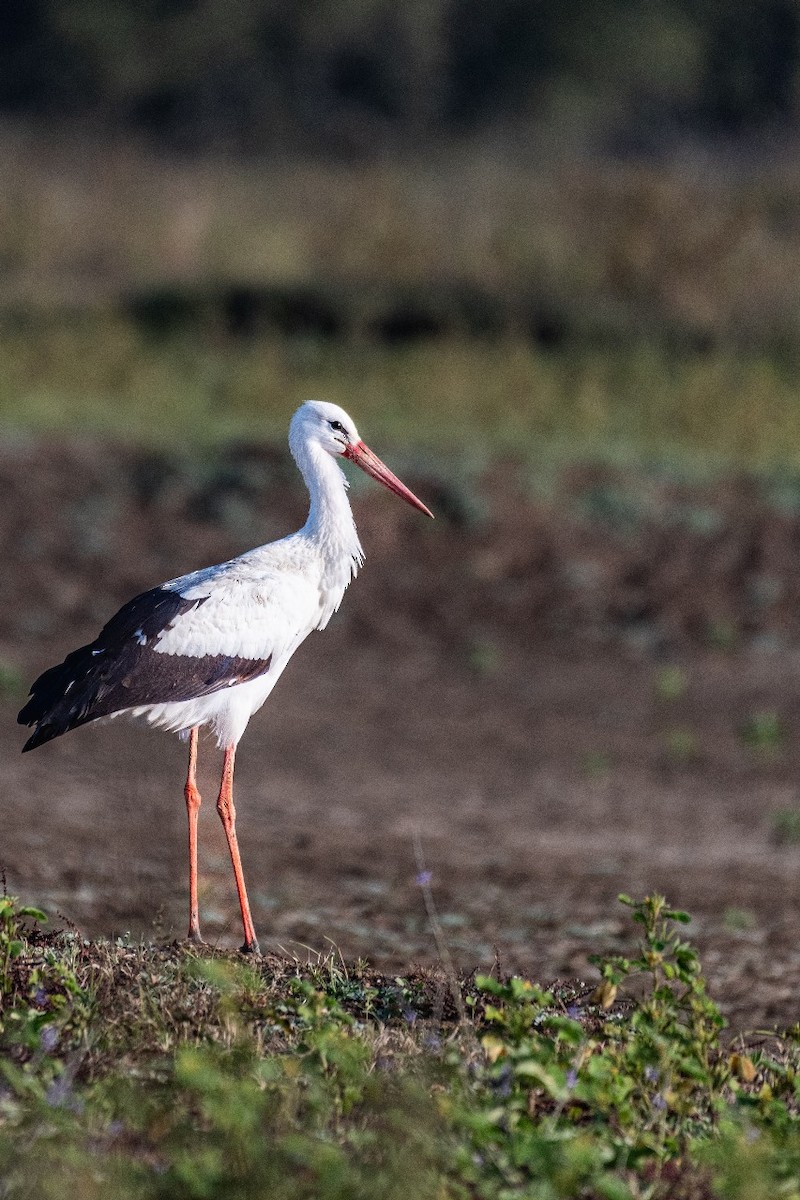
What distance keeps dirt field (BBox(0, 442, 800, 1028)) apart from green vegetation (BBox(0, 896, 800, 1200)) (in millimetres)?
319

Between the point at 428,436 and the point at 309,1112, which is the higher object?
the point at 309,1112

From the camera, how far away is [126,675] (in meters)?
5.59

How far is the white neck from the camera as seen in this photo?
594 centimetres

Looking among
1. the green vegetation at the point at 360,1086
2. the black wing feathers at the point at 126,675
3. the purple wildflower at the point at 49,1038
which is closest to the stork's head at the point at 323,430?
the black wing feathers at the point at 126,675

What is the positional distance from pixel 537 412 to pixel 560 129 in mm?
21335

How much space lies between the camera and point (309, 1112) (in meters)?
3.86

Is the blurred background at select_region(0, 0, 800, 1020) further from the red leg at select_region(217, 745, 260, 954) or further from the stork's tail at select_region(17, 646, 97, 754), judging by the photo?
the stork's tail at select_region(17, 646, 97, 754)

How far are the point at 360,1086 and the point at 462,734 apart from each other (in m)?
5.83

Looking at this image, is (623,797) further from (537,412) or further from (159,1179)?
(537,412)

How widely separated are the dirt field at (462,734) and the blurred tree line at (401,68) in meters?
21.5

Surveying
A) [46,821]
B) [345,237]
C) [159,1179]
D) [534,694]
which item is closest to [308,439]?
[46,821]

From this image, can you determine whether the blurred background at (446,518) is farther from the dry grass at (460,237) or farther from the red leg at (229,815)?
the red leg at (229,815)

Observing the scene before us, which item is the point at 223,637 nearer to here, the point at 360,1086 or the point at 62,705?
the point at 62,705

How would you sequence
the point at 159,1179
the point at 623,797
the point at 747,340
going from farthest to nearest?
the point at 747,340
the point at 623,797
the point at 159,1179
